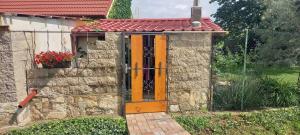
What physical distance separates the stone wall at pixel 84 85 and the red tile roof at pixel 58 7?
15.1 feet

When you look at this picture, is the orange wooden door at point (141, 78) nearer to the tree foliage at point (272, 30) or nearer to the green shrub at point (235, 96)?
the green shrub at point (235, 96)

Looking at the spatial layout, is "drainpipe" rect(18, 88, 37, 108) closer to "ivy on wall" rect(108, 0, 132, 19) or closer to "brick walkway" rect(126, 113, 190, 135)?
"brick walkway" rect(126, 113, 190, 135)

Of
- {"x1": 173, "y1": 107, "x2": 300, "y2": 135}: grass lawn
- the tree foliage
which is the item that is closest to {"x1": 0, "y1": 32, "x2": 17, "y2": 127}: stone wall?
{"x1": 173, "y1": 107, "x2": 300, "y2": 135}: grass lawn

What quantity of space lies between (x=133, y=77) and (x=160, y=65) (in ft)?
2.49

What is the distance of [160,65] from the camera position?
22.5ft

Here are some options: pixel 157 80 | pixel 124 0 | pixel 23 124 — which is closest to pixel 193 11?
pixel 157 80

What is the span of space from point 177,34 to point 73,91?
2.96 m

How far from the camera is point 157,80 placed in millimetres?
6934

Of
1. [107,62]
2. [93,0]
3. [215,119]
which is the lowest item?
[215,119]

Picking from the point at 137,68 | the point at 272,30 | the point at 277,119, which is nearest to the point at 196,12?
the point at 137,68

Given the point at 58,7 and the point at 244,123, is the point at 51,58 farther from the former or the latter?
the point at 58,7

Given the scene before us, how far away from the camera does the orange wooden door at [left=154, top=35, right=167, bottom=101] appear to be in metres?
6.76

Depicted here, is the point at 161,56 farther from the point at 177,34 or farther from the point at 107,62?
the point at 107,62

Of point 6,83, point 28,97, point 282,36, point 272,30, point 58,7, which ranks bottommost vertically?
point 28,97
